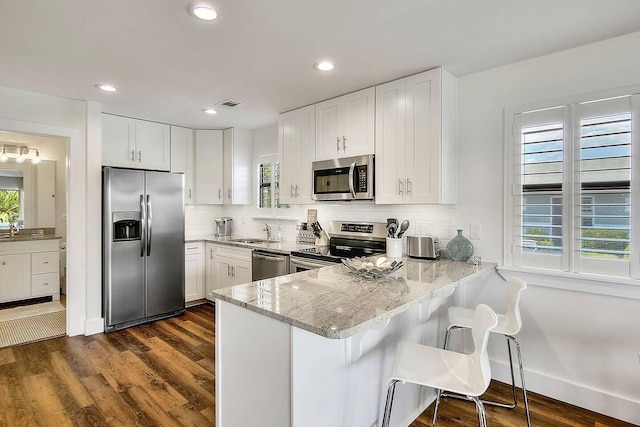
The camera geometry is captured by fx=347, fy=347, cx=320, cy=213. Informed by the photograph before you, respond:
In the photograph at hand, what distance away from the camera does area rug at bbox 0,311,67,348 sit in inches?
135

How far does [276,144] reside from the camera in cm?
454

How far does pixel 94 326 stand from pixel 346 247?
2744 mm

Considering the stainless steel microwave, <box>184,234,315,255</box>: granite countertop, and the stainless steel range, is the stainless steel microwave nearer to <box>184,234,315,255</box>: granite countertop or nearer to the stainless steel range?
the stainless steel range

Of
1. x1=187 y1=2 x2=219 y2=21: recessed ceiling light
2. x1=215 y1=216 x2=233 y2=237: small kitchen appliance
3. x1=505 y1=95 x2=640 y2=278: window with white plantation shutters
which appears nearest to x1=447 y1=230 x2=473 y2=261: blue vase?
x1=505 y1=95 x2=640 y2=278: window with white plantation shutters

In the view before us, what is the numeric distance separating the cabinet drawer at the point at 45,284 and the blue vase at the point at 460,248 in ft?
16.8

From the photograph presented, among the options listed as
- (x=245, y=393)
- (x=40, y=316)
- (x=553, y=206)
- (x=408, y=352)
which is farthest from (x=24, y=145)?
(x=553, y=206)

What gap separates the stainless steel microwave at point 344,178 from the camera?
10.2ft

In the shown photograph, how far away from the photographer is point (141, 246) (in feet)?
12.7

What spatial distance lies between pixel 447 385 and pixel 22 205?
6.38 m

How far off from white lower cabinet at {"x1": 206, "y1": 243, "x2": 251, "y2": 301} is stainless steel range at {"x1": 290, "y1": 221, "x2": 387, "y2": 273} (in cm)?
84

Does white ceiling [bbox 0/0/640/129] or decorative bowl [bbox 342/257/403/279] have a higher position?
white ceiling [bbox 0/0/640/129]

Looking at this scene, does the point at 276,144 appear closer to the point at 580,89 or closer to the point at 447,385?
the point at 580,89

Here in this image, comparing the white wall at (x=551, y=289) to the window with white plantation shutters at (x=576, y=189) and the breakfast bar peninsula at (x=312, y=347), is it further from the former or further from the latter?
the breakfast bar peninsula at (x=312, y=347)

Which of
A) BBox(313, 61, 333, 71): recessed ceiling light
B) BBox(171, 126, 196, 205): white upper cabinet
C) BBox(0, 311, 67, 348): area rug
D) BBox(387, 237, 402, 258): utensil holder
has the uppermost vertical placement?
BBox(313, 61, 333, 71): recessed ceiling light
